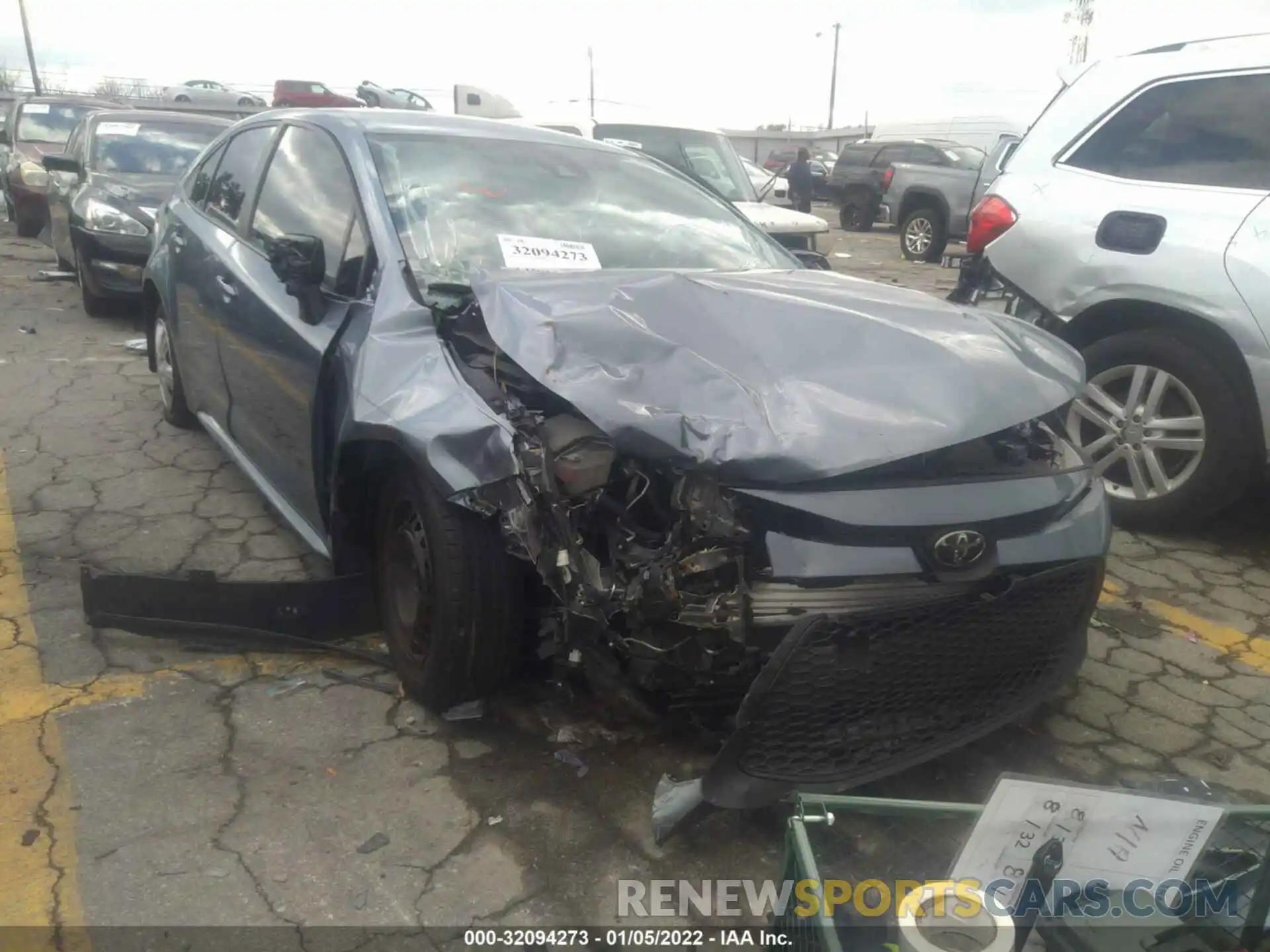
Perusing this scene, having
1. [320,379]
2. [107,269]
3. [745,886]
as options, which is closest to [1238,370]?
[745,886]

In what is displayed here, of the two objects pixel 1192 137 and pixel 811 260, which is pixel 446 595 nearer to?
pixel 811 260

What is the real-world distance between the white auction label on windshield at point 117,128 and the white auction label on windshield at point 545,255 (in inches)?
266

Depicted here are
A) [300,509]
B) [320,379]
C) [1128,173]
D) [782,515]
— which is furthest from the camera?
[1128,173]

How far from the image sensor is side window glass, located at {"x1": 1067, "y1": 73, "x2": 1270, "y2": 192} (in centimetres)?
391

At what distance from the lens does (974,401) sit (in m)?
2.33

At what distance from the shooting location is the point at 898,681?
217 centimetres

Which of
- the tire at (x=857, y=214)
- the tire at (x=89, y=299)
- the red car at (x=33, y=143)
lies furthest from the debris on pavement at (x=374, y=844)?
the tire at (x=857, y=214)

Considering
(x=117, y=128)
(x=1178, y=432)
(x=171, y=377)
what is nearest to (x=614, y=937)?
(x=1178, y=432)

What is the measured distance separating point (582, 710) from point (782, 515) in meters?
1.01

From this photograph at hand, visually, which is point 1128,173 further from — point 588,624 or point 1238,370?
point 588,624

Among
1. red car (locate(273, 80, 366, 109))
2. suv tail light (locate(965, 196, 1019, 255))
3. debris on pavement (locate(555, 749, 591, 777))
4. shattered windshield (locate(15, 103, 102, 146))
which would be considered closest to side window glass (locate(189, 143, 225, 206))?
debris on pavement (locate(555, 749, 591, 777))

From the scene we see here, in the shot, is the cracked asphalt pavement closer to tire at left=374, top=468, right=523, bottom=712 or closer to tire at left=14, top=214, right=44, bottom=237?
tire at left=374, top=468, right=523, bottom=712

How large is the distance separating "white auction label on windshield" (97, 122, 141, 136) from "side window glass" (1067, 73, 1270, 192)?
7437 mm

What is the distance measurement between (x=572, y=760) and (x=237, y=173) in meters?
2.90
